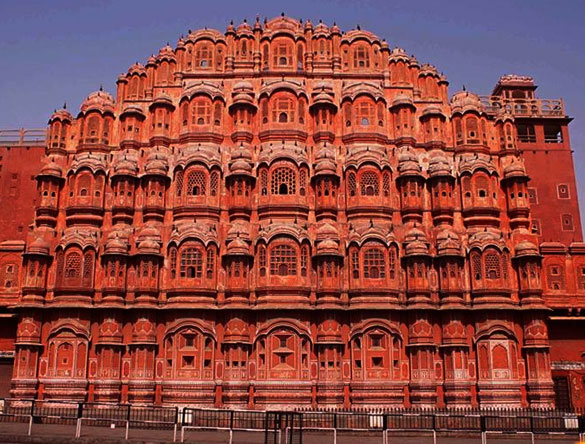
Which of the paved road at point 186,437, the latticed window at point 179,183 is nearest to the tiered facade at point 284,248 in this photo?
the latticed window at point 179,183

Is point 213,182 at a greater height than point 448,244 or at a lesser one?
greater

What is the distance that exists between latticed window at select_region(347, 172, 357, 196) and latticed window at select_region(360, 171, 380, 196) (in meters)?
0.44

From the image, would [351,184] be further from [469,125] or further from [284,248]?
[469,125]

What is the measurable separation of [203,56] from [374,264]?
18232 millimetres

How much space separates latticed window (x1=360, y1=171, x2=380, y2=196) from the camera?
1491 inches

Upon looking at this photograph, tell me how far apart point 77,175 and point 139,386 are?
13518 mm

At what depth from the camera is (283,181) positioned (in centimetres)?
3772

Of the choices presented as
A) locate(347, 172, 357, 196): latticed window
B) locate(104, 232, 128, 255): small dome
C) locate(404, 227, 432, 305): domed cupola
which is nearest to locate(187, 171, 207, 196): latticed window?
locate(104, 232, 128, 255): small dome

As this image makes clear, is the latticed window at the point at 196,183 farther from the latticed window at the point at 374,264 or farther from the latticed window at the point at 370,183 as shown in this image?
the latticed window at the point at 374,264

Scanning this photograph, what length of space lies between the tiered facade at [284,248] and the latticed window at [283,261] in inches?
4.5

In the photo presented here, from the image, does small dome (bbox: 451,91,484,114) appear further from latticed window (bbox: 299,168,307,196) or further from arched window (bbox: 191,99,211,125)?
arched window (bbox: 191,99,211,125)

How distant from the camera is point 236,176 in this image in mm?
37594

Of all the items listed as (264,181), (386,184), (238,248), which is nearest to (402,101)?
(386,184)

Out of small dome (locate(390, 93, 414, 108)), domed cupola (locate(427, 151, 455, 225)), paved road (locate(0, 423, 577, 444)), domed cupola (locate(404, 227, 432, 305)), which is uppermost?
small dome (locate(390, 93, 414, 108))
